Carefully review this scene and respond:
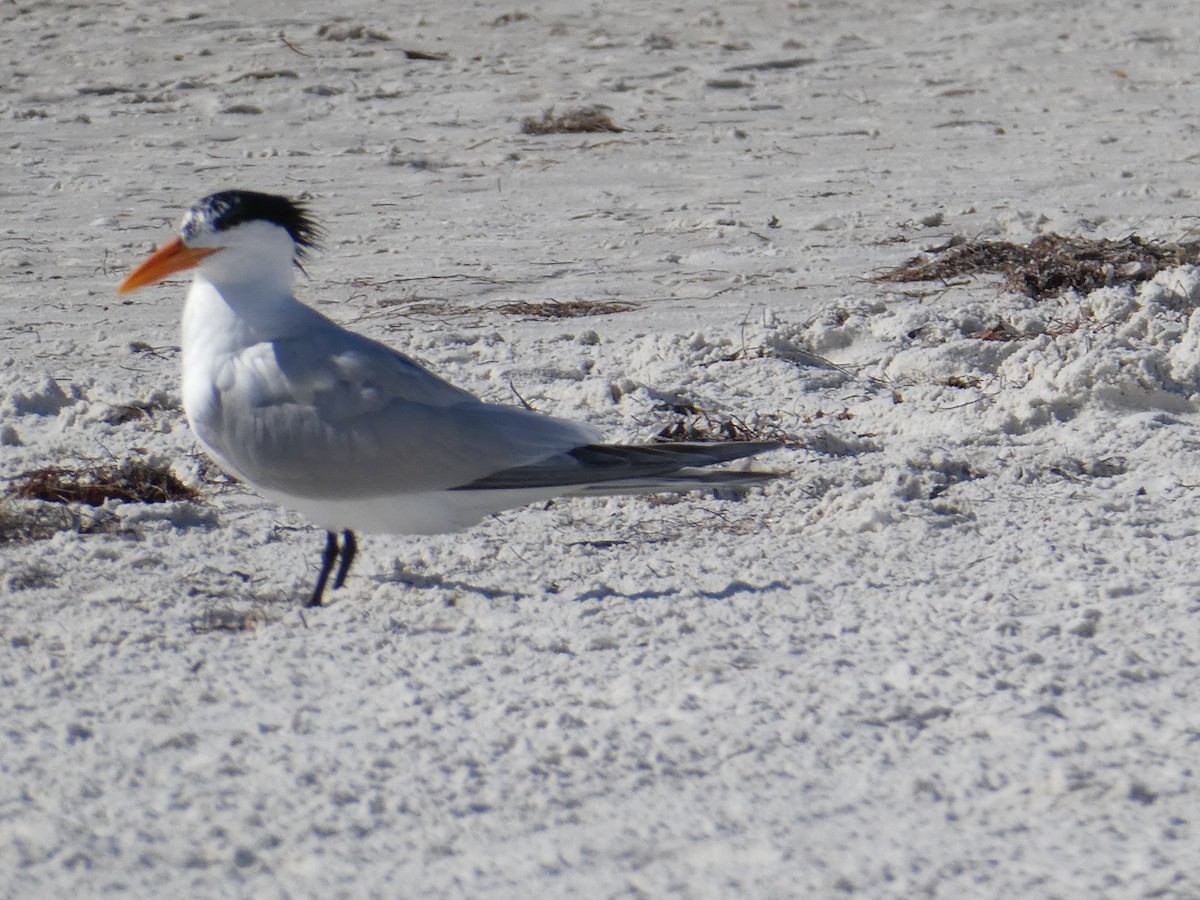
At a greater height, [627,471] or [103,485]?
[627,471]

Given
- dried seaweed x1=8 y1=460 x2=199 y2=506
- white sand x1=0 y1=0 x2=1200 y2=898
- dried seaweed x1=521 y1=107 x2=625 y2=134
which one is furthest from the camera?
dried seaweed x1=521 y1=107 x2=625 y2=134

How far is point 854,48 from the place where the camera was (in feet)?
28.9

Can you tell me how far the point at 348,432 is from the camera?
3.30 meters

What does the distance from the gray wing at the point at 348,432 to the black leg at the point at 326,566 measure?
0.15 meters

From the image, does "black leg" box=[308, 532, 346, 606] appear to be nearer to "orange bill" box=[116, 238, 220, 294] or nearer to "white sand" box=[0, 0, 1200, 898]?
"white sand" box=[0, 0, 1200, 898]

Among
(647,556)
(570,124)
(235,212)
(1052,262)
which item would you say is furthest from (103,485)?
(570,124)

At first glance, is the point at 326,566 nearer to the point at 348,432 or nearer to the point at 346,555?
the point at 346,555

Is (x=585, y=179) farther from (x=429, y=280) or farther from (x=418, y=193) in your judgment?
(x=429, y=280)

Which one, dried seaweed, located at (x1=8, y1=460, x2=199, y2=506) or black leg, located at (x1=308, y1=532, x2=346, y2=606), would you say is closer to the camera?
black leg, located at (x1=308, y1=532, x2=346, y2=606)

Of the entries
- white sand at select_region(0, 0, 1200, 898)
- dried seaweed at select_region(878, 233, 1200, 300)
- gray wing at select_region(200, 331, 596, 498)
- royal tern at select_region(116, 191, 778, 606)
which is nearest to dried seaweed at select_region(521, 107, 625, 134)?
white sand at select_region(0, 0, 1200, 898)

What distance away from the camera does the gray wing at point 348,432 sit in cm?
330

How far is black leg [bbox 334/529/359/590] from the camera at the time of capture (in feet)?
11.3

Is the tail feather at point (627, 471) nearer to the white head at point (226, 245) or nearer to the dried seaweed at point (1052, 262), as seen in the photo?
the white head at point (226, 245)

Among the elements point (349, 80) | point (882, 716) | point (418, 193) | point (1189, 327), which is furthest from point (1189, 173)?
point (882, 716)
